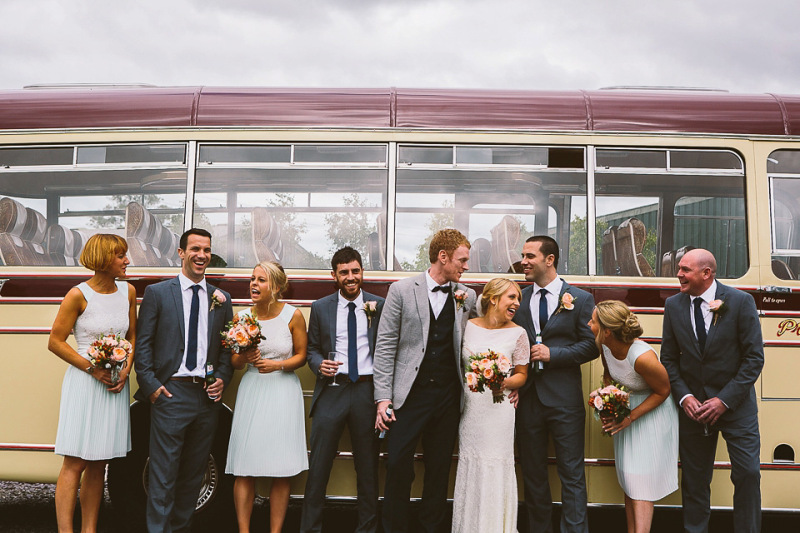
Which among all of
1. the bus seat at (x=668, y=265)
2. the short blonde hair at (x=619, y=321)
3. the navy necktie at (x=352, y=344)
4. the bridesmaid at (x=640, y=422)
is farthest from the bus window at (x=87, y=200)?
the bus seat at (x=668, y=265)

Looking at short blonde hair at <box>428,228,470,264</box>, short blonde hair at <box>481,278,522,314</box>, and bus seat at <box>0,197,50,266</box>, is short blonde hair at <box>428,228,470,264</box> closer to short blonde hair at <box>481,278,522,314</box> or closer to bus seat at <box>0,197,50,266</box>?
short blonde hair at <box>481,278,522,314</box>

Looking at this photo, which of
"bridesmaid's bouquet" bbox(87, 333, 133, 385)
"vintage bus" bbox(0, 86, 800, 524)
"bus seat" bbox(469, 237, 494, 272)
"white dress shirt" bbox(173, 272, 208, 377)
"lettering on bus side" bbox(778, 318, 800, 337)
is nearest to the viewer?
"bridesmaid's bouquet" bbox(87, 333, 133, 385)

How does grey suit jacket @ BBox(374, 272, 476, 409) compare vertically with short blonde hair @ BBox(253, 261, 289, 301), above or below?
below

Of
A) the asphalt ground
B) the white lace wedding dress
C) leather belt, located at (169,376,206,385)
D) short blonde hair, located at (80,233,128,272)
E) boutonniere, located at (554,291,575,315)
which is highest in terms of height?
short blonde hair, located at (80,233,128,272)

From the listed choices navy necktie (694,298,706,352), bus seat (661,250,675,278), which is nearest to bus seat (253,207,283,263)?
bus seat (661,250,675,278)

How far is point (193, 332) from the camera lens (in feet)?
15.9

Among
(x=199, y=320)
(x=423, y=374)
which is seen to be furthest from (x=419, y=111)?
(x=199, y=320)

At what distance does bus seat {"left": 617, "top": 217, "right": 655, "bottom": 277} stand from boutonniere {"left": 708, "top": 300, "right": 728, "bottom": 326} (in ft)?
2.19

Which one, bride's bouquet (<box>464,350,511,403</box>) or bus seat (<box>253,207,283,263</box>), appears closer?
bride's bouquet (<box>464,350,511,403</box>)

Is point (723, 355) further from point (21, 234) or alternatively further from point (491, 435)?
point (21, 234)

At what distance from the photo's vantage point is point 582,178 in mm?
5359

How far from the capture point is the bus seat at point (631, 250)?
5.32 meters

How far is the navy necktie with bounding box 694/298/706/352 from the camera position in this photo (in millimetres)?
4801

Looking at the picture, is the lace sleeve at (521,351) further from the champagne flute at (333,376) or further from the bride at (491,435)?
the champagne flute at (333,376)
